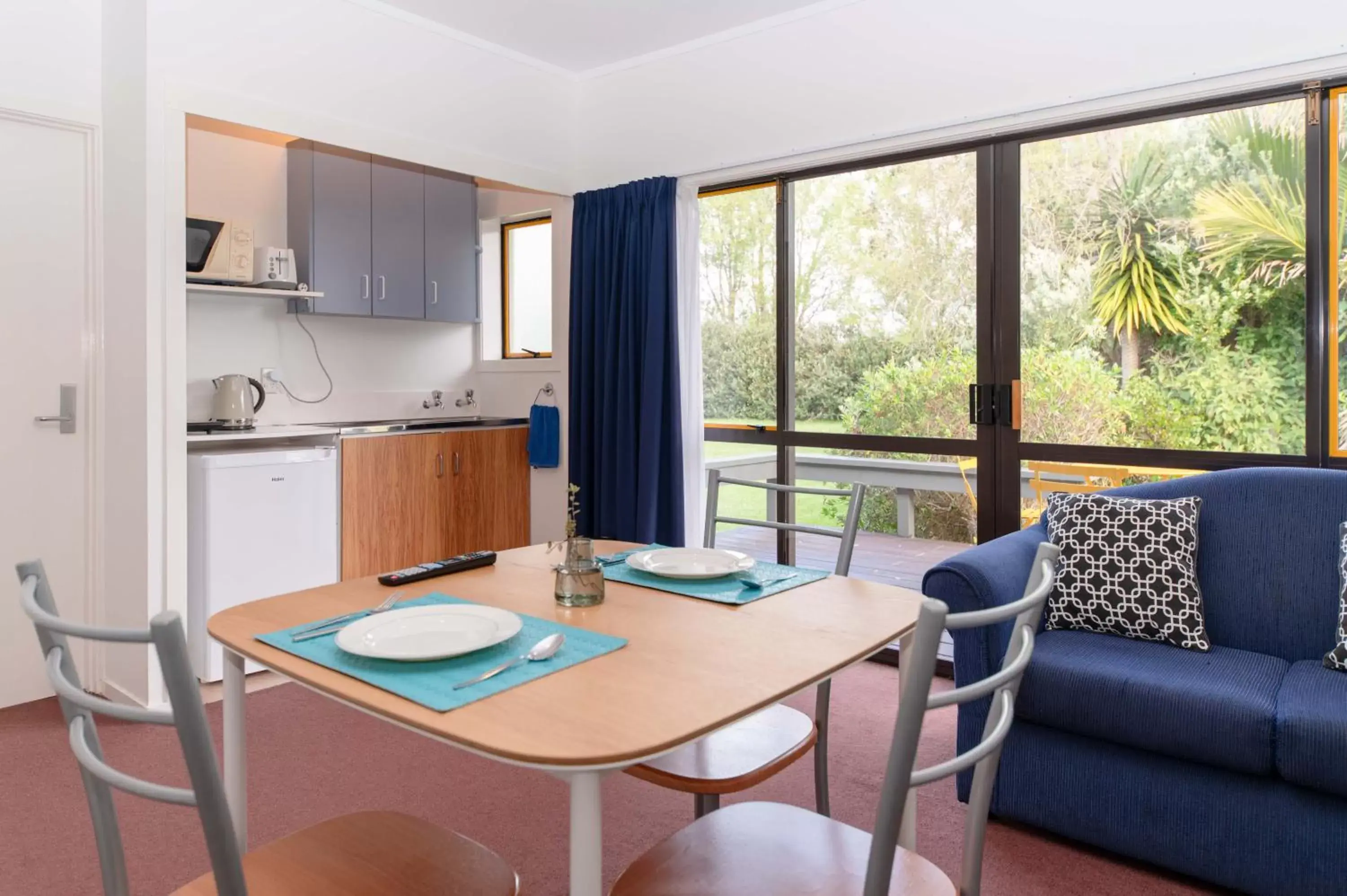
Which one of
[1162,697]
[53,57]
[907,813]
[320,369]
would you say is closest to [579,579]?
[907,813]

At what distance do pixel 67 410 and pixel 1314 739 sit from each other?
383 cm

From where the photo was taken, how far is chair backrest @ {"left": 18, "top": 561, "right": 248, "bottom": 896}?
94cm

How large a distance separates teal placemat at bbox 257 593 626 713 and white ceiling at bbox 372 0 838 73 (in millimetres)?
2956

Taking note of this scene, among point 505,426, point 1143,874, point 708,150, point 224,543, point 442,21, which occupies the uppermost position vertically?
point 442,21

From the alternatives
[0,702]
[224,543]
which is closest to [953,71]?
[224,543]

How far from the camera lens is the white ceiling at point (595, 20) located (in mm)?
3605

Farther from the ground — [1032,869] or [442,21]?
[442,21]

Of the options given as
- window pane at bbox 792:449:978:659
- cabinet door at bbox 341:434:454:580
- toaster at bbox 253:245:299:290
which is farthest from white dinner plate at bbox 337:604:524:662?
toaster at bbox 253:245:299:290

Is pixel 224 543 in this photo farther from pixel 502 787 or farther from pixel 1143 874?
pixel 1143 874

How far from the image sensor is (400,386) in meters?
4.74

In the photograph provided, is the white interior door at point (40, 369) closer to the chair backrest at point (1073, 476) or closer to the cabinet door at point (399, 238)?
the cabinet door at point (399, 238)

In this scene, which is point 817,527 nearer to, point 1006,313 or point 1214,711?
point 1214,711

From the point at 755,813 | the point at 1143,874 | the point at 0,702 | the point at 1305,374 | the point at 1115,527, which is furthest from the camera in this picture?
the point at 0,702

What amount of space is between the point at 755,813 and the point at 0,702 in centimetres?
303
